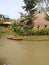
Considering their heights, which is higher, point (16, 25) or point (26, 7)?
point (26, 7)

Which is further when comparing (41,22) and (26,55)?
(41,22)

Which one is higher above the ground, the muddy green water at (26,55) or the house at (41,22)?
the muddy green water at (26,55)

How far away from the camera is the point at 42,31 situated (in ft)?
53.4

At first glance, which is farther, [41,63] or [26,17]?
[26,17]

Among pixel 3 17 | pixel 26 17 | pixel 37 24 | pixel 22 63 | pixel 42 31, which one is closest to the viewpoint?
pixel 22 63

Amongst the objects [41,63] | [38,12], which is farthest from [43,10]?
[41,63]

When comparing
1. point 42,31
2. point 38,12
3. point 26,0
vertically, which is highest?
point 26,0

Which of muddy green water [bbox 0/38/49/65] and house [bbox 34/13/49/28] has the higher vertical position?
muddy green water [bbox 0/38/49/65]

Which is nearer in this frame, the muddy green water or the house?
the muddy green water

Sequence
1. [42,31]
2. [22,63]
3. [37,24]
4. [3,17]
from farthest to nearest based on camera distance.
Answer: [3,17], [37,24], [42,31], [22,63]

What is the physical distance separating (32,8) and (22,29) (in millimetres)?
3031

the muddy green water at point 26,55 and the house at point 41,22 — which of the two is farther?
the house at point 41,22

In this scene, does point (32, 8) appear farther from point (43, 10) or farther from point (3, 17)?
point (3, 17)

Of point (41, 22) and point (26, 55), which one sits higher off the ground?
point (26, 55)
